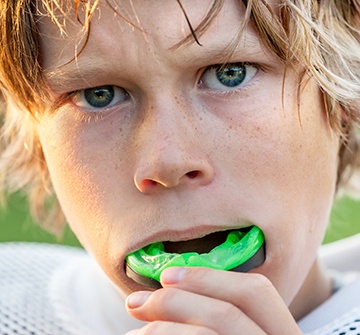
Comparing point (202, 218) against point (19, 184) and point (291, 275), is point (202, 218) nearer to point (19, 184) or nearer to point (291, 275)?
point (291, 275)

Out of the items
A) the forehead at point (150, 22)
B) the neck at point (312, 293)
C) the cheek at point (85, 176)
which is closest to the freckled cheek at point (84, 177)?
the cheek at point (85, 176)

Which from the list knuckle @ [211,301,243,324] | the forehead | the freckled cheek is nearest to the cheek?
the freckled cheek

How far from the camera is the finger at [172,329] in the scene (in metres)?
0.97

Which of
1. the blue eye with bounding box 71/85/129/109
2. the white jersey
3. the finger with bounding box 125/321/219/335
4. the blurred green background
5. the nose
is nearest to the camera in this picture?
the finger with bounding box 125/321/219/335

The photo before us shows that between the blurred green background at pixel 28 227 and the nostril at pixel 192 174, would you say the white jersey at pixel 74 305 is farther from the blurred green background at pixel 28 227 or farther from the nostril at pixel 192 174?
the blurred green background at pixel 28 227

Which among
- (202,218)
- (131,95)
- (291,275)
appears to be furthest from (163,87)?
(291,275)

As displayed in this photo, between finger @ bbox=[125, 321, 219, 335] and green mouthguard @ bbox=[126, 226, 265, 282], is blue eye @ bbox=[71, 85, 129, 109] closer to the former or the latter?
green mouthguard @ bbox=[126, 226, 265, 282]

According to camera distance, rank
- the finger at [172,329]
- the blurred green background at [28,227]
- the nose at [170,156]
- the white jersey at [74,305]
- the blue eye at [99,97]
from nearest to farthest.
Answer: the finger at [172,329]
the nose at [170,156]
the blue eye at [99,97]
the white jersey at [74,305]
the blurred green background at [28,227]

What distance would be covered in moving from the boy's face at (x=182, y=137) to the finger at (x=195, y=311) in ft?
0.48

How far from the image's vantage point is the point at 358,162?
1.61 m

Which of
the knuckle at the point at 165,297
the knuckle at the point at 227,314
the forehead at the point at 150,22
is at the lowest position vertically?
the knuckle at the point at 227,314

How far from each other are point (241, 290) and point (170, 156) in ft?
0.62

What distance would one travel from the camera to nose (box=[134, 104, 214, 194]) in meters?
1.10

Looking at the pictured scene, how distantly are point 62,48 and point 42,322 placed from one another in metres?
0.45
